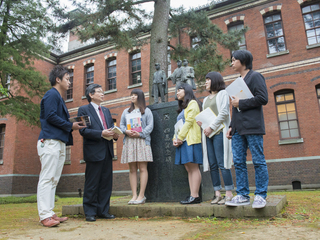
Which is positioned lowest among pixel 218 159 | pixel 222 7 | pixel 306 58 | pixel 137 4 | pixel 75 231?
pixel 75 231

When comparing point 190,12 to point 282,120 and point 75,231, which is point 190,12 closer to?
point 282,120

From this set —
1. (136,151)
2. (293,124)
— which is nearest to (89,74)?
(293,124)

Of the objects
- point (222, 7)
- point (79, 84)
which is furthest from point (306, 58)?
point (79, 84)

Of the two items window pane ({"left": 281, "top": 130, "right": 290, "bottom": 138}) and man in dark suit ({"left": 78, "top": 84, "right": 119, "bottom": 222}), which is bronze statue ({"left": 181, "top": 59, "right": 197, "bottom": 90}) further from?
window pane ({"left": 281, "top": 130, "right": 290, "bottom": 138})

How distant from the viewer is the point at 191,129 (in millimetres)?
3891

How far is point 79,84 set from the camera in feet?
58.4

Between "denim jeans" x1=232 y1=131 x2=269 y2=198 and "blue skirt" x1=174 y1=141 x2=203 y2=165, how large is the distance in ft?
2.51

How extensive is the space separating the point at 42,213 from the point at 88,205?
0.66m

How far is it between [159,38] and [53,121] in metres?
5.62

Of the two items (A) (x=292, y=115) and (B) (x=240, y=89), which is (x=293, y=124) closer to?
(A) (x=292, y=115)

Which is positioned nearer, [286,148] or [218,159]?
[218,159]

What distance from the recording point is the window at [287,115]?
1155cm

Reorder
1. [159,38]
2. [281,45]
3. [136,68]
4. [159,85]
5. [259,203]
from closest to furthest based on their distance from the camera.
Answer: [259,203], [159,85], [159,38], [281,45], [136,68]

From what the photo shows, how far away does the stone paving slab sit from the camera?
292cm
